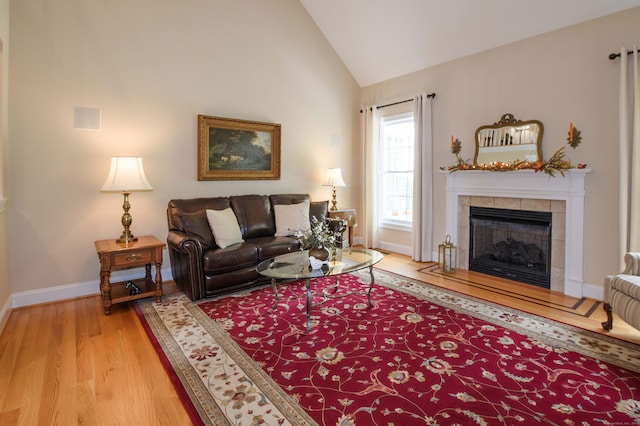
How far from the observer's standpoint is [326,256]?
340cm

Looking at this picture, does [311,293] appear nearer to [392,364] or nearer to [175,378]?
[392,364]

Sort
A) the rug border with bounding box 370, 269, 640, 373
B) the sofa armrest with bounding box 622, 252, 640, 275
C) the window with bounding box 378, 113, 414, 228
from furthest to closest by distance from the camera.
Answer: the window with bounding box 378, 113, 414, 228 < the sofa armrest with bounding box 622, 252, 640, 275 < the rug border with bounding box 370, 269, 640, 373

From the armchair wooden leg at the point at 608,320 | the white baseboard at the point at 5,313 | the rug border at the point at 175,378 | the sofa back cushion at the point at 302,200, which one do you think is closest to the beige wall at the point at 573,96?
the armchair wooden leg at the point at 608,320

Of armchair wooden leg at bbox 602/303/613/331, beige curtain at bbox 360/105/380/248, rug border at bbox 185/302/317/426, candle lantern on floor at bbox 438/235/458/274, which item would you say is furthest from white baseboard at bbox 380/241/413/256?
rug border at bbox 185/302/317/426

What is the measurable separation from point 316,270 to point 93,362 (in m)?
1.79

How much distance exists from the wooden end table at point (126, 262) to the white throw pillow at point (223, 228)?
0.62 metres

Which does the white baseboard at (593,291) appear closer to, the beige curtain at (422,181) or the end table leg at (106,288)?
the beige curtain at (422,181)

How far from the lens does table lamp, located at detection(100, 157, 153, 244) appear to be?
3584mm

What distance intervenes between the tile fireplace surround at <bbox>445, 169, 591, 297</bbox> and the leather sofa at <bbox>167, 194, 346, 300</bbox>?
198 cm

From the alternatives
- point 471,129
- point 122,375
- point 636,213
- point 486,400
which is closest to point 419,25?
point 471,129

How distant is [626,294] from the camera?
2.75m

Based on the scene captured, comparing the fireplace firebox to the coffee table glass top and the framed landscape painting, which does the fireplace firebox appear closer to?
the coffee table glass top

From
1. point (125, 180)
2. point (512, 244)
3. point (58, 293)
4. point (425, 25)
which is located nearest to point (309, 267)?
point (125, 180)

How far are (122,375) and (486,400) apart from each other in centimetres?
230
